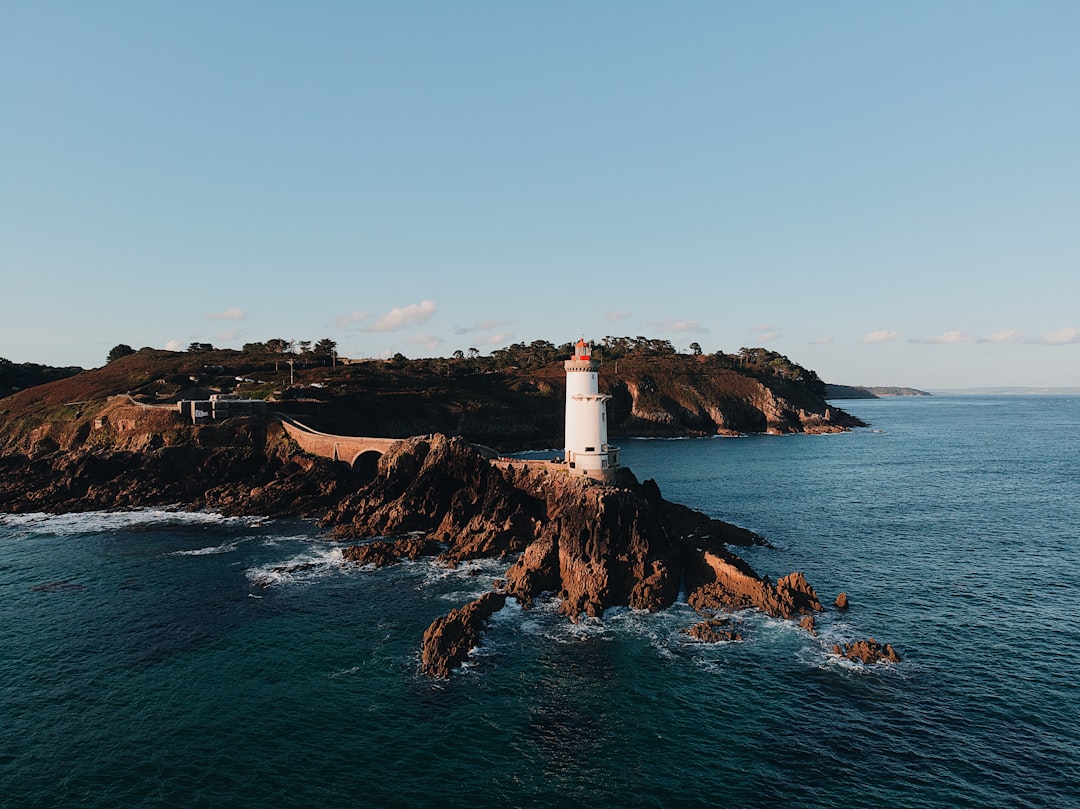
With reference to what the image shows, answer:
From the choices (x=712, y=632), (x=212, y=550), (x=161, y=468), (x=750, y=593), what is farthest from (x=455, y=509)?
(x=161, y=468)

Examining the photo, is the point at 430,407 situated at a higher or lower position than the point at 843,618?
higher

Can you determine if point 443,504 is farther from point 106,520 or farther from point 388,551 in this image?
point 106,520

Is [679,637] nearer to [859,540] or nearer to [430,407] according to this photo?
[859,540]

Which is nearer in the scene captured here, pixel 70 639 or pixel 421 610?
pixel 70 639

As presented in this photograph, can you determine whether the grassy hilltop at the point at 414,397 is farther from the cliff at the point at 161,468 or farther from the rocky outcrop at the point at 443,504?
the rocky outcrop at the point at 443,504

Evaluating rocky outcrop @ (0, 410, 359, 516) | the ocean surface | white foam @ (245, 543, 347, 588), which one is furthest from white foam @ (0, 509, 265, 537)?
white foam @ (245, 543, 347, 588)

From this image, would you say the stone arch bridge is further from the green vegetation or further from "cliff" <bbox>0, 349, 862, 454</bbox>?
the green vegetation

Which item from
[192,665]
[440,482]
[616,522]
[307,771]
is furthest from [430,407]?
[307,771]
